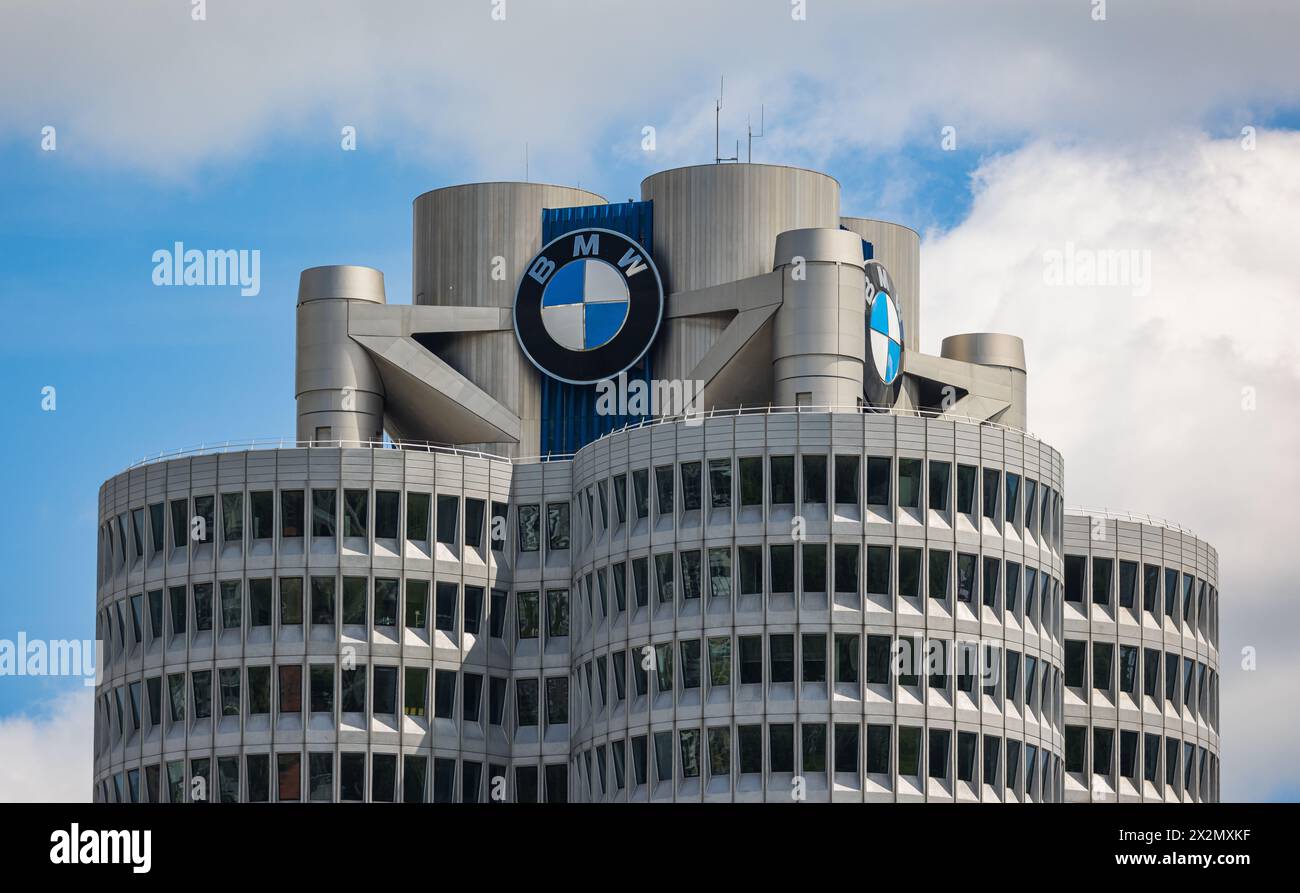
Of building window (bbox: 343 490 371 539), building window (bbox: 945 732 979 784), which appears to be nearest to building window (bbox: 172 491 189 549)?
building window (bbox: 343 490 371 539)

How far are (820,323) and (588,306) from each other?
48.1ft

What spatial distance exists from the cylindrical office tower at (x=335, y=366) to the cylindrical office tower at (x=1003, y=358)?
29880 mm

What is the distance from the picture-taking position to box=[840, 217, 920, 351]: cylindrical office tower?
500 feet

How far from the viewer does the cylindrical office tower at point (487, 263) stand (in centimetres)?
14738

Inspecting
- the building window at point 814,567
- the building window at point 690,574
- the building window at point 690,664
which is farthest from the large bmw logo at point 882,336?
the building window at point 690,664

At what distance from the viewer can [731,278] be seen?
145125mm

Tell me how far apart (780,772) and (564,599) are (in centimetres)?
1706

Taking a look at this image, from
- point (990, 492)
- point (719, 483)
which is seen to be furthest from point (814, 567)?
point (990, 492)

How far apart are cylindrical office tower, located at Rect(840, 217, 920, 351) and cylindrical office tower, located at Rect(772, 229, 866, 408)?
13639 mm

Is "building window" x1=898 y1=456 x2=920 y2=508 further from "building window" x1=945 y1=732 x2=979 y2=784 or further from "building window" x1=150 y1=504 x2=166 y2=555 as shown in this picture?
"building window" x1=150 y1=504 x2=166 y2=555

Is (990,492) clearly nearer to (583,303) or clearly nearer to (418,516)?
(583,303)

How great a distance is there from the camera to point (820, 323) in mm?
136250
